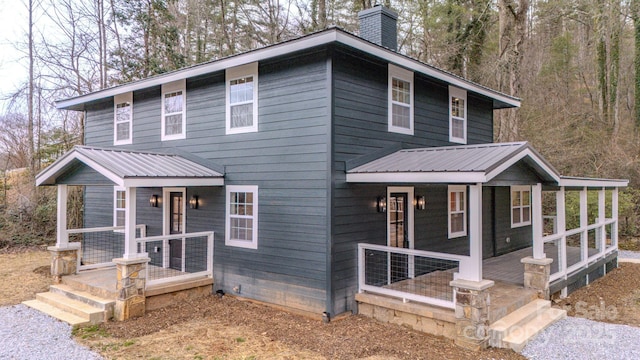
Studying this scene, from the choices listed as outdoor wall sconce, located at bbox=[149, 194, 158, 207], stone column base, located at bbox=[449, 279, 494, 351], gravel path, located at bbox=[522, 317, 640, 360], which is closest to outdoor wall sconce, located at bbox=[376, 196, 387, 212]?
stone column base, located at bbox=[449, 279, 494, 351]

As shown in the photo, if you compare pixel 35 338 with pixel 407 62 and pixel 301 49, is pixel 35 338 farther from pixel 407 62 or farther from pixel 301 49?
pixel 407 62

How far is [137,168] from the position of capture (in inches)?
273

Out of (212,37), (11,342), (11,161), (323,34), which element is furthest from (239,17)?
(11,342)

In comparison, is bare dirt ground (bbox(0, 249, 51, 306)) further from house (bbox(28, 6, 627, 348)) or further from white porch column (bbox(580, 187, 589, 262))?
white porch column (bbox(580, 187, 589, 262))

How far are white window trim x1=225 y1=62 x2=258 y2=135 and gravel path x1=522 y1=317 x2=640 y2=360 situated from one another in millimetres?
5835

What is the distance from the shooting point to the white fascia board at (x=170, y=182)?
6.44m

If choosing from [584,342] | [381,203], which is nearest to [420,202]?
[381,203]

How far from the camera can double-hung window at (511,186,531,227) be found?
11.4 metres

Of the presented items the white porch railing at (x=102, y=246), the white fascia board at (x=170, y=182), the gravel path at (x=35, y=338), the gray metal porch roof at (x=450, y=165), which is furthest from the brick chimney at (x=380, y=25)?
the gravel path at (x=35, y=338)

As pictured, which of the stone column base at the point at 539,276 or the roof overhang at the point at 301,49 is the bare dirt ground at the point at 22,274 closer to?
the roof overhang at the point at 301,49

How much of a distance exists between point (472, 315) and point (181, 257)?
6213 mm

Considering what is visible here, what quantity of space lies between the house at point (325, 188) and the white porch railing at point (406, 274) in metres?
0.04

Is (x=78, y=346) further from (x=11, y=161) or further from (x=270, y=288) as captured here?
(x=11, y=161)

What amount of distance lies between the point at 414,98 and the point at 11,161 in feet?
54.5
